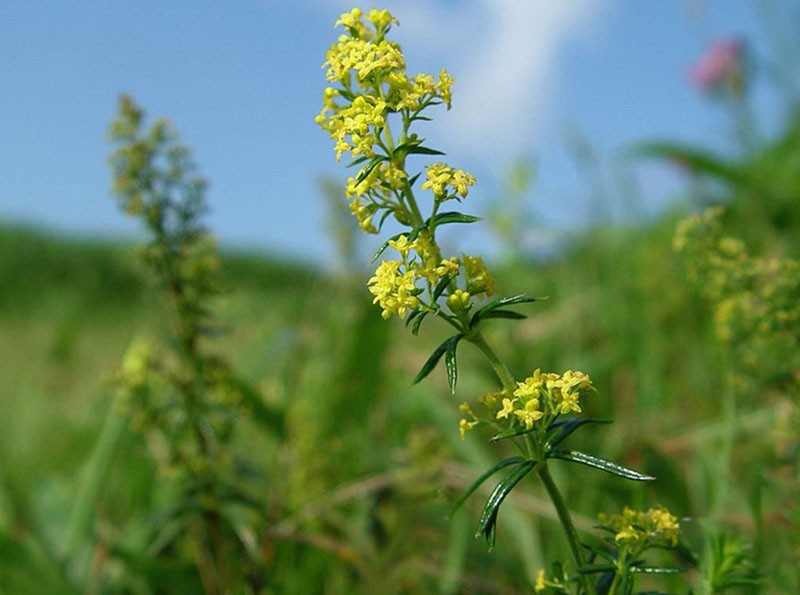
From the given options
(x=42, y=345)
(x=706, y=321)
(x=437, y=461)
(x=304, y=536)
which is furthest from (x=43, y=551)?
(x=42, y=345)

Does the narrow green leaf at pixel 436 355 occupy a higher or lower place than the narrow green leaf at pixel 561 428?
higher

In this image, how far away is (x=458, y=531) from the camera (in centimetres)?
173

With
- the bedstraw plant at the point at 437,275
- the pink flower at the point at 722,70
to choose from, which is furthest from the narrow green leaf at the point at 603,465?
the pink flower at the point at 722,70

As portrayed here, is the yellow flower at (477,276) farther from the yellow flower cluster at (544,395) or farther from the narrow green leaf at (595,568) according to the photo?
the narrow green leaf at (595,568)

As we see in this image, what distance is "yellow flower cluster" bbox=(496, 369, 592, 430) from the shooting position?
77 centimetres

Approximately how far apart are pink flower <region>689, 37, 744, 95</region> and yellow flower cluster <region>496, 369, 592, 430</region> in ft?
13.1

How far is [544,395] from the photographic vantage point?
0.80 metres

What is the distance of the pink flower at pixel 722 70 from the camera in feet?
14.8

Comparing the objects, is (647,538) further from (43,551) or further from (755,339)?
(43,551)

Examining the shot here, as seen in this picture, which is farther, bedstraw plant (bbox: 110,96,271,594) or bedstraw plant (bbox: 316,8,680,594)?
bedstraw plant (bbox: 110,96,271,594)

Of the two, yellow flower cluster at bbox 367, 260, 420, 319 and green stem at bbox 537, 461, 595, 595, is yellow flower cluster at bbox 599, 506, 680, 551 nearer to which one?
green stem at bbox 537, 461, 595, 595

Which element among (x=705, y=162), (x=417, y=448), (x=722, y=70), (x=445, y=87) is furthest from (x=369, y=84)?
(x=722, y=70)

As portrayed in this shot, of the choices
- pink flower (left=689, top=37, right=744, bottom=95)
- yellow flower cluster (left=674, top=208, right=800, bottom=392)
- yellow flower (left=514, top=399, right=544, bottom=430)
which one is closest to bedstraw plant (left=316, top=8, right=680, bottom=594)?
yellow flower (left=514, top=399, right=544, bottom=430)

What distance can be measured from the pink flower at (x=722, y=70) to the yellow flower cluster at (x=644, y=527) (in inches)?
155
